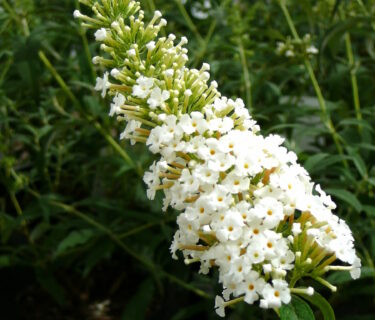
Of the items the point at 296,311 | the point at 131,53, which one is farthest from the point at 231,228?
the point at 131,53

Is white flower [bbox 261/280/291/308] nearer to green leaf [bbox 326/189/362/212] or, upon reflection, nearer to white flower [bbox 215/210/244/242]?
white flower [bbox 215/210/244/242]

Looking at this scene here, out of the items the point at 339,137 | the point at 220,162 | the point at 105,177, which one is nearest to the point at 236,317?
the point at 339,137

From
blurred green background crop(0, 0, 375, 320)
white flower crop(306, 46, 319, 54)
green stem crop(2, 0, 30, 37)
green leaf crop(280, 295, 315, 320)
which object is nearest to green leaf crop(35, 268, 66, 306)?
blurred green background crop(0, 0, 375, 320)

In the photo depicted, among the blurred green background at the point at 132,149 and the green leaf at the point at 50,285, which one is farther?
the green leaf at the point at 50,285

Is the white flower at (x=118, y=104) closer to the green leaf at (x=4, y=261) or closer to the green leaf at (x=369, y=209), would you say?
the green leaf at (x=369, y=209)

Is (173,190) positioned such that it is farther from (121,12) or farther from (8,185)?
(8,185)

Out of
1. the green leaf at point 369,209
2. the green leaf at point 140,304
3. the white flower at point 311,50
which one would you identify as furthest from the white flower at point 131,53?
the green leaf at point 140,304

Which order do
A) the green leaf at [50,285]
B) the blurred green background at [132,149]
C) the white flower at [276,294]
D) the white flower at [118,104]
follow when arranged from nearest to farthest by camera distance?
the white flower at [276,294] → the white flower at [118,104] → the blurred green background at [132,149] → the green leaf at [50,285]

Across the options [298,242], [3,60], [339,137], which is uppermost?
[298,242]
